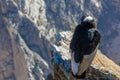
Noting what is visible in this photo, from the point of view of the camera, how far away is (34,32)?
112 m

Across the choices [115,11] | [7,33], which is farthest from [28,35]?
[115,11]

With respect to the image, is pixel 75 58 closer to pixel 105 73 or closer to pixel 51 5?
pixel 105 73

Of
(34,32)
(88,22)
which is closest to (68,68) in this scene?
(88,22)

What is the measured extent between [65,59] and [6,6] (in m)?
97.3

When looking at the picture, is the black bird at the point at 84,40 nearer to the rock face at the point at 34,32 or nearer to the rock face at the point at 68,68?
the rock face at the point at 68,68

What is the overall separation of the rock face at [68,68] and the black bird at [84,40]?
0.58 meters

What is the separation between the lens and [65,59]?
10656 mm

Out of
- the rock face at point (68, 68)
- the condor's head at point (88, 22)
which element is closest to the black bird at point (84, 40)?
the condor's head at point (88, 22)

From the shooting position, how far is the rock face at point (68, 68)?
33.8 ft

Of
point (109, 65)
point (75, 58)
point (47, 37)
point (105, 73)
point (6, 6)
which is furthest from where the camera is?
point (47, 37)

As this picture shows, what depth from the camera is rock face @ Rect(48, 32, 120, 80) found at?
10297 millimetres

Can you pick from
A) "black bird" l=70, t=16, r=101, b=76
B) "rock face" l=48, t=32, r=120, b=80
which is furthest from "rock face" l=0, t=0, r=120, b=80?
"black bird" l=70, t=16, r=101, b=76

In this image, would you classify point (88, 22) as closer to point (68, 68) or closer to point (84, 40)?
point (84, 40)

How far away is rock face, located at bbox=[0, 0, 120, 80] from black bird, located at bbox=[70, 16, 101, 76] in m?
85.2
